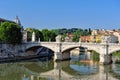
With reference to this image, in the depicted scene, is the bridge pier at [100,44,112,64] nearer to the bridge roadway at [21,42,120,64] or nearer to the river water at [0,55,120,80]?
the bridge roadway at [21,42,120,64]

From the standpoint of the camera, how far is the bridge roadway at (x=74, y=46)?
37.6 m

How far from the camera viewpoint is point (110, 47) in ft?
124

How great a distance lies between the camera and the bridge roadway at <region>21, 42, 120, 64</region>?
37.6 metres

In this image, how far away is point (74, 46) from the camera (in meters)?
40.9

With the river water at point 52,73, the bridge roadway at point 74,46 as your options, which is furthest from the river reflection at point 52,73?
the bridge roadway at point 74,46

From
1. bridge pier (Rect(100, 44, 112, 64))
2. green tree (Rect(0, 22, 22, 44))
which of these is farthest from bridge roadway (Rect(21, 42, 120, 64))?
green tree (Rect(0, 22, 22, 44))

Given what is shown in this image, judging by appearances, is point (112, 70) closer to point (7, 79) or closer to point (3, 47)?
point (7, 79)

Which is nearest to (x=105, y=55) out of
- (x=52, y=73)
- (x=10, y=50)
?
(x=52, y=73)

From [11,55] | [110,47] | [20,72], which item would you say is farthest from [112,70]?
[11,55]

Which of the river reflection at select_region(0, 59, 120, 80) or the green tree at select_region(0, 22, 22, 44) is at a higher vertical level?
the green tree at select_region(0, 22, 22, 44)

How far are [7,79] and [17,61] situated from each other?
13764 mm

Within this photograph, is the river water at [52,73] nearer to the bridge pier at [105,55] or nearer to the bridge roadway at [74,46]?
the bridge pier at [105,55]

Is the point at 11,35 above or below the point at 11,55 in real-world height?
above

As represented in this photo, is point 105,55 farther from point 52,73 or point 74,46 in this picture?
point 52,73
